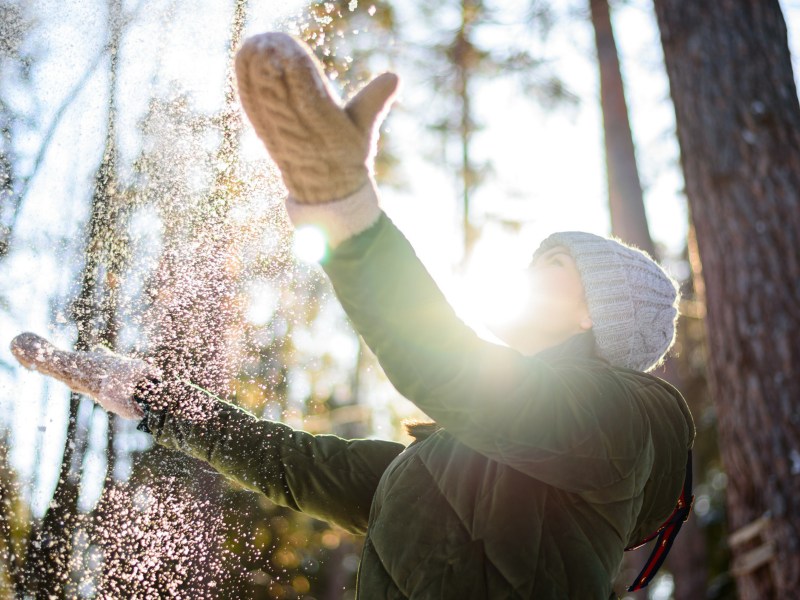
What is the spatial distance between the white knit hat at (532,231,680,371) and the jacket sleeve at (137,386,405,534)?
0.62 metres

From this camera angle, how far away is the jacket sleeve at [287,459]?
1820 mm

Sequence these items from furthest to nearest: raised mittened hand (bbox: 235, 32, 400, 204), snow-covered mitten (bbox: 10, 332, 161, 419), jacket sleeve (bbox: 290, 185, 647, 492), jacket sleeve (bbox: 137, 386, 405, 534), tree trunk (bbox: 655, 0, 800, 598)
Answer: tree trunk (bbox: 655, 0, 800, 598), jacket sleeve (bbox: 137, 386, 405, 534), snow-covered mitten (bbox: 10, 332, 161, 419), jacket sleeve (bbox: 290, 185, 647, 492), raised mittened hand (bbox: 235, 32, 400, 204)

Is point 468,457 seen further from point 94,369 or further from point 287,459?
point 94,369

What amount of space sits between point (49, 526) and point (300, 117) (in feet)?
3.81

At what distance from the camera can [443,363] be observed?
1.17m

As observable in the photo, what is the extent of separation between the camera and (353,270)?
1.14 meters

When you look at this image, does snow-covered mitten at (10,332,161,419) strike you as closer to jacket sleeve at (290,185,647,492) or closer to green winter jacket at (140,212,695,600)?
green winter jacket at (140,212,695,600)

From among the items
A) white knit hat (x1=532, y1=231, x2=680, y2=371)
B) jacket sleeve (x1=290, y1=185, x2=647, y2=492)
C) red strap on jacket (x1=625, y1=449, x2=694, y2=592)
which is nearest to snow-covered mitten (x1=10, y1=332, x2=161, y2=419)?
jacket sleeve (x1=290, y1=185, x2=647, y2=492)

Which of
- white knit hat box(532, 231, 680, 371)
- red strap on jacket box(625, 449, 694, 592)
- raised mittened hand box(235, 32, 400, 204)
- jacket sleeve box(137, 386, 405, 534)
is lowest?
red strap on jacket box(625, 449, 694, 592)

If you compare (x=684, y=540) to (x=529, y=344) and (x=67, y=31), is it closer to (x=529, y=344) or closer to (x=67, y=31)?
(x=529, y=344)

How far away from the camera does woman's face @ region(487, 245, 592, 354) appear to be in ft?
6.15

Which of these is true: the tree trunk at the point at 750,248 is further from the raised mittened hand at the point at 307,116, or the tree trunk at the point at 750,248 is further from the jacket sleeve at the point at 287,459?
the raised mittened hand at the point at 307,116

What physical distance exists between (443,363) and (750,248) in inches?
111

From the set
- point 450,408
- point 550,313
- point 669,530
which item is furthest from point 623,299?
point 450,408
